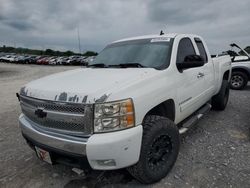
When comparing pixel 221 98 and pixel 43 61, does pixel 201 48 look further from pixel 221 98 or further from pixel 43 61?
pixel 43 61

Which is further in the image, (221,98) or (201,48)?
(221,98)

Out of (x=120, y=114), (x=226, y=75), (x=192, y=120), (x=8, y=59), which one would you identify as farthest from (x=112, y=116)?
(x=8, y=59)

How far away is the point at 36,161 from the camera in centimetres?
341

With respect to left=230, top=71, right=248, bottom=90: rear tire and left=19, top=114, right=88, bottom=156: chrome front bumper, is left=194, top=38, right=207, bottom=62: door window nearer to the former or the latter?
left=19, top=114, right=88, bottom=156: chrome front bumper

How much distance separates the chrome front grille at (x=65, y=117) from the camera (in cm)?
219

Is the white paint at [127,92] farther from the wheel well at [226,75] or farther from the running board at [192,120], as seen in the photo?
the wheel well at [226,75]

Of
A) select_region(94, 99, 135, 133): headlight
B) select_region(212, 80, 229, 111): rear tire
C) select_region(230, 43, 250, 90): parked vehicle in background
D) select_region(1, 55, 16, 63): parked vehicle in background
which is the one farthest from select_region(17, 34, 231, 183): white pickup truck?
select_region(1, 55, 16, 63): parked vehicle in background

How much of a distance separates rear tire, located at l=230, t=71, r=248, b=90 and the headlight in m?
8.00

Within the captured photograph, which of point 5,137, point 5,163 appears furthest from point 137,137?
point 5,137

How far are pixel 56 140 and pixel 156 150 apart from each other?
122 centimetres

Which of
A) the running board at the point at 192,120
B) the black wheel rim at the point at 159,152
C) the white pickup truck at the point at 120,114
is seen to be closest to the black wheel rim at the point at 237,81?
the running board at the point at 192,120

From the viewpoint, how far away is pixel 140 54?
3451 mm

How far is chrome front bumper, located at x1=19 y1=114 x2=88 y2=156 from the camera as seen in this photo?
7.25 ft

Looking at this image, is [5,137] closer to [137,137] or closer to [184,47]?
[137,137]
